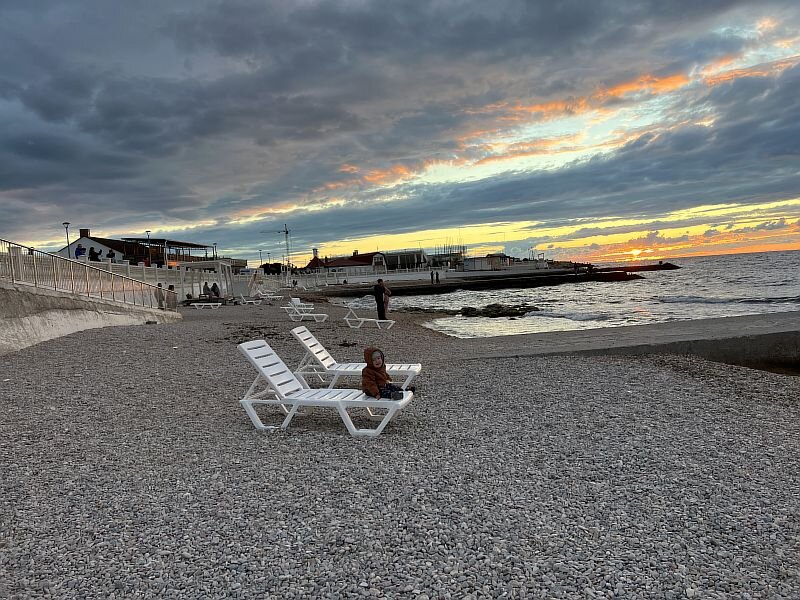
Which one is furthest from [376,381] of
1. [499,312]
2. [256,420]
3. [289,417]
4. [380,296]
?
[499,312]

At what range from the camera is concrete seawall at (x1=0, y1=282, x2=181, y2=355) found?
10703 mm

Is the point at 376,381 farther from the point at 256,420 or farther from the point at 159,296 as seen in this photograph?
the point at 159,296

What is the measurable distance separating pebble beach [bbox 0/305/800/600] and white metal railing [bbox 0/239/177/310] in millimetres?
4839

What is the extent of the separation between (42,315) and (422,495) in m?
10.9

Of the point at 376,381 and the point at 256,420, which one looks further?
the point at 256,420

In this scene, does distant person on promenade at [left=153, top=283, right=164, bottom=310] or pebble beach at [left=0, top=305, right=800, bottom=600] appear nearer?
pebble beach at [left=0, top=305, right=800, bottom=600]

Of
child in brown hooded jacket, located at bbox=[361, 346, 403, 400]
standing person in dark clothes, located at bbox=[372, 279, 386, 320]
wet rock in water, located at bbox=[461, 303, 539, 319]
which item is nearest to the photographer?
child in brown hooded jacket, located at bbox=[361, 346, 403, 400]

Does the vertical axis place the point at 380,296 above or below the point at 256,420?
above

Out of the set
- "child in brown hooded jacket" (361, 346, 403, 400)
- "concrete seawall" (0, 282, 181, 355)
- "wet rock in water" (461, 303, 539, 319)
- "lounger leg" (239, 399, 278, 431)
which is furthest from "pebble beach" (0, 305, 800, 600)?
"wet rock in water" (461, 303, 539, 319)

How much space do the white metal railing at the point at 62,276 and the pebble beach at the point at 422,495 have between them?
190 inches

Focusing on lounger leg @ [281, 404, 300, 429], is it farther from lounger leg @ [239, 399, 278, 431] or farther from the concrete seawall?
the concrete seawall

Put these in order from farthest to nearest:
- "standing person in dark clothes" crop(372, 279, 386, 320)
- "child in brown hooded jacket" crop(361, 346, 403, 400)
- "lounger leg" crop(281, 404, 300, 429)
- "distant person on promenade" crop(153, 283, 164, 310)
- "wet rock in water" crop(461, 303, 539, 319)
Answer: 1. "wet rock in water" crop(461, 303, 539, 319)
2. "distant person on promenade" crop(153, 283, 164, 310)
3. "standing person in dark clothes" crop(372, 279, 386, 320)
4. "lounger leg" crop(281, 404, 300, 429)
5. "child in brown hooded jacket" crop(361, 346, 403, 400)

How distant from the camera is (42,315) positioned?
11.9 m

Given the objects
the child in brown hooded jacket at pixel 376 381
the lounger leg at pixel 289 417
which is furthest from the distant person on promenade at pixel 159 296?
the child in brown hooded jacket at pixel 376 381
